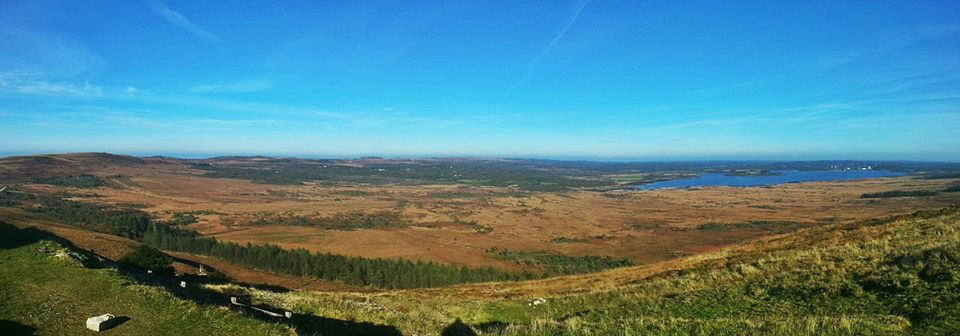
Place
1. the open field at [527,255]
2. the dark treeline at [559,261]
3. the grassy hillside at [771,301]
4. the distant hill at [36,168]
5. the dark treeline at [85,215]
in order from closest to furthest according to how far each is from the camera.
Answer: the grassy hillside at [771,301]
the open field at [527,255]
the dark treeline at [559,261]
the dark treeline at [85,215]
the distant hill at [36,168]

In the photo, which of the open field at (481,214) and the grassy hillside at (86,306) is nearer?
the grassy hillside at (86,306)

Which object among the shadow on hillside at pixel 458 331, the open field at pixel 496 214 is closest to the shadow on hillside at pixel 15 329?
the shadow on hillside at pixel 458 331

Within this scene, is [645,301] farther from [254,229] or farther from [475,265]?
[254,229]

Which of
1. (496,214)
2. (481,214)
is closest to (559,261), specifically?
(496,214)

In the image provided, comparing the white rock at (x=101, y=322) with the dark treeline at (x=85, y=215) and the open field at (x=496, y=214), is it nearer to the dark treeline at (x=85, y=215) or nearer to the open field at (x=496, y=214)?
the open field at (x=496, y=214)

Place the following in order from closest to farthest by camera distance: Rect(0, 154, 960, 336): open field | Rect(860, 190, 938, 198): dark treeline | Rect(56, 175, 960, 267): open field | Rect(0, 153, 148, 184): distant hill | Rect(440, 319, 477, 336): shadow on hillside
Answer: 1. Rect(0, 154, 960, 336): open field
2. Rect(440, 319, 477, 336): shadow on hillside
3. Rect(56, 175, 960, 267): open field
4. Rect(860, 190, 938, 198): dark treeline
5. Rect(0, 153, 148, 184): distant hill

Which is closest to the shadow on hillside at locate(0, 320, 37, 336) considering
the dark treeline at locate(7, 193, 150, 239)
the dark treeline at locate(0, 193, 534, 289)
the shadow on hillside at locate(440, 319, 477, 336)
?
the shadow on hillside at locate(440, 319, 477, 336)

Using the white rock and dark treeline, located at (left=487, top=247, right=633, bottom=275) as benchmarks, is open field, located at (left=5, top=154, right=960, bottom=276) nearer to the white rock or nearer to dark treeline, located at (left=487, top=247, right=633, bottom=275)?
dark treeline, located at (left=487, top=247, right=633, bottom=275)

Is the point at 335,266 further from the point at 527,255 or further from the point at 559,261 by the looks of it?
the point at 559,261
